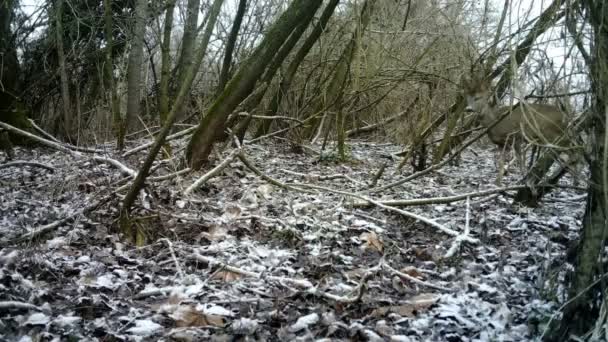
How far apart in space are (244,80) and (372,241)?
201cm

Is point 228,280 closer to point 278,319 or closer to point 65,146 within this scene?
point 278,319

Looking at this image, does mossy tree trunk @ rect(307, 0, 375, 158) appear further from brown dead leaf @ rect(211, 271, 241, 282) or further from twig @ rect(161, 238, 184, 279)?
brown dead leaf @ rect(211, 271, 241, 282)

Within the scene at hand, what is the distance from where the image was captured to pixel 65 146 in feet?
17.2

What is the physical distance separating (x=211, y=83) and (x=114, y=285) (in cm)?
732

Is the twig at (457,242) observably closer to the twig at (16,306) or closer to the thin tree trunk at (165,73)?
the twig at (16,306)

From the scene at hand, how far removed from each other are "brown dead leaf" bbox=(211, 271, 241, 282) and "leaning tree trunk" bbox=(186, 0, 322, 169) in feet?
7.05

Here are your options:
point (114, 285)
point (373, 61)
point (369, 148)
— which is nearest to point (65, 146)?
point (114, 285)

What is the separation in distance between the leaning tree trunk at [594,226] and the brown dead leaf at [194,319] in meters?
1.69

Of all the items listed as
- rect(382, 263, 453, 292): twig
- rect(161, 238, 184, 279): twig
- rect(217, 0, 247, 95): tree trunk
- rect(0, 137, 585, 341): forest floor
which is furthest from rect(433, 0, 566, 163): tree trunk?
rect(217, 0, 247, 95): tree trunk

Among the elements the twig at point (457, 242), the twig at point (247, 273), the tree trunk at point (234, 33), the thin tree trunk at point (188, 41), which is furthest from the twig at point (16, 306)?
the thin tree trunk at point (188, 41)

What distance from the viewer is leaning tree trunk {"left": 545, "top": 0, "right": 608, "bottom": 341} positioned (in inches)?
82.4

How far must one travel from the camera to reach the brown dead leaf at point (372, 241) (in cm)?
375

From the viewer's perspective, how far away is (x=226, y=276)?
3.12 m

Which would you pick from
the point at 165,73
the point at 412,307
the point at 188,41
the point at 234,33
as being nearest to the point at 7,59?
the point at 165,73
